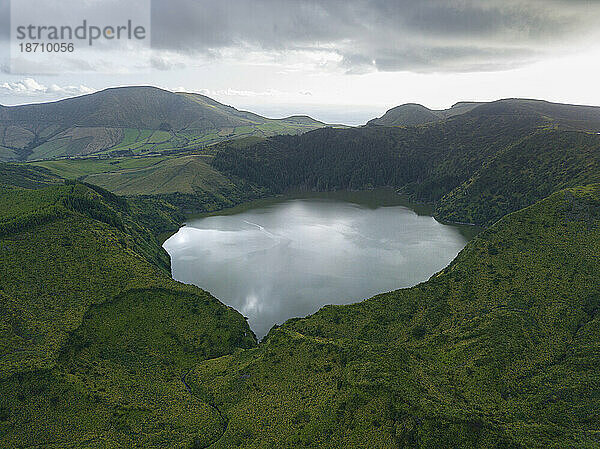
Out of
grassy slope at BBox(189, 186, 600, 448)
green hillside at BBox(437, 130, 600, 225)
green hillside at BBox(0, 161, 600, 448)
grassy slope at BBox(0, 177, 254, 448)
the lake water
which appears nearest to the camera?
grassy slope at BBox(189, 186, 600, 448)

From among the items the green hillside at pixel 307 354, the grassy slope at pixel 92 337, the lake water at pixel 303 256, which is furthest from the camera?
the lake water at pixel 303 256

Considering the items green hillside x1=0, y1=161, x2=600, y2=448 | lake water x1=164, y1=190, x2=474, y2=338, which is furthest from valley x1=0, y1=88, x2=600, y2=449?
lake water x1=164, y1=190, x2=474, y2=338

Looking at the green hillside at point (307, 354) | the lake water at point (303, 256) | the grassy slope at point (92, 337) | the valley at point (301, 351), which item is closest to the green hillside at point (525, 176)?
the lake water at point (303, 256)

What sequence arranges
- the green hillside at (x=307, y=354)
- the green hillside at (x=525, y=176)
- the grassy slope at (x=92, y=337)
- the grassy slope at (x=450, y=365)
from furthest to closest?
the green hillside at (x=525, y=176)
the grassy slope at (x=92, y=337)
the green hillside at (x=307, y=354)
the grassy slope at (x=450, y=365)

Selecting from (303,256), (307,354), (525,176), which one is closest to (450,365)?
(307,354)

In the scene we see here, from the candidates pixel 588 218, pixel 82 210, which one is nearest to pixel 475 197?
pixel 588 218

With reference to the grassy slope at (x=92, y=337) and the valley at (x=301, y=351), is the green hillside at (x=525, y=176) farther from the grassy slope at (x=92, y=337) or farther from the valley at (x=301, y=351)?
the grassy slope at (x=92, y=337)

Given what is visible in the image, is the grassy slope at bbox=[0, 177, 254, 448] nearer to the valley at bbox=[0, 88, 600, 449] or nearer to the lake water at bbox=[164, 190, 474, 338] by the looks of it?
the valley at bbox=[0, 88, 600, 449]
